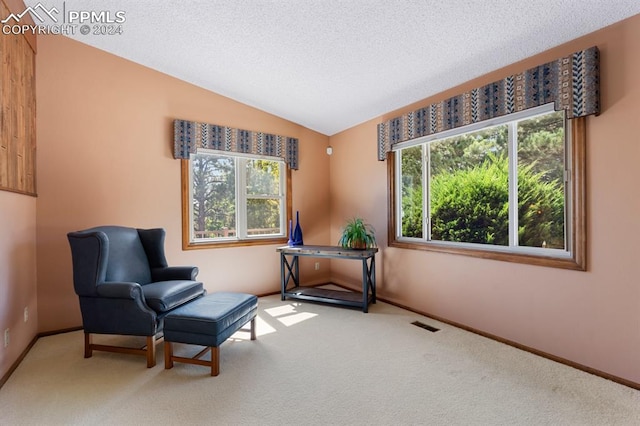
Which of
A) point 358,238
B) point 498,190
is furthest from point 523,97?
point 358,238

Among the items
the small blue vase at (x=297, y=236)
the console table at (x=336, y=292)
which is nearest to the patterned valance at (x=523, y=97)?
the console table at (x=336, y=292)

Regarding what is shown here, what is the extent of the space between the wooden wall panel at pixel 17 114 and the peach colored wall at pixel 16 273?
0.16 meters

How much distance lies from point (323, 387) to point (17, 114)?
319cm

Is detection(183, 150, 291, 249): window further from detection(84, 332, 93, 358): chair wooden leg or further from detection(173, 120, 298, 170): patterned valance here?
detection(84, 332, 93, 358): chair wooden leg

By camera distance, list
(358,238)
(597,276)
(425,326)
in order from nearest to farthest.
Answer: (597,276) < (425,326) < (358,238)

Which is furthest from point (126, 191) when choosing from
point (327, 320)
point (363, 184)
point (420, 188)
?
point (420, 188)

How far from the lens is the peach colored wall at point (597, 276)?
202cm

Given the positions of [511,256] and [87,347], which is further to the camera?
[511,256]

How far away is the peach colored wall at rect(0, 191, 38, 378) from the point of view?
7.16ft

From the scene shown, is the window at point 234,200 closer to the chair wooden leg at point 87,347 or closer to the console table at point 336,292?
the console table at point 336,292

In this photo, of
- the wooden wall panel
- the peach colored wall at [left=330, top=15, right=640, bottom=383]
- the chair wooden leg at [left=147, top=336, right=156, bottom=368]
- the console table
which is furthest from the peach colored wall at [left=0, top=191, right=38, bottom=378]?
the peach colored wall at [left=330, top=15, right=640, bottom=383]

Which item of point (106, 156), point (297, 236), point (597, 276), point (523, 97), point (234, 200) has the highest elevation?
point (523, 97)

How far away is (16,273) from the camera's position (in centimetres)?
242

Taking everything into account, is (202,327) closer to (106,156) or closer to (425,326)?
(425,326)
